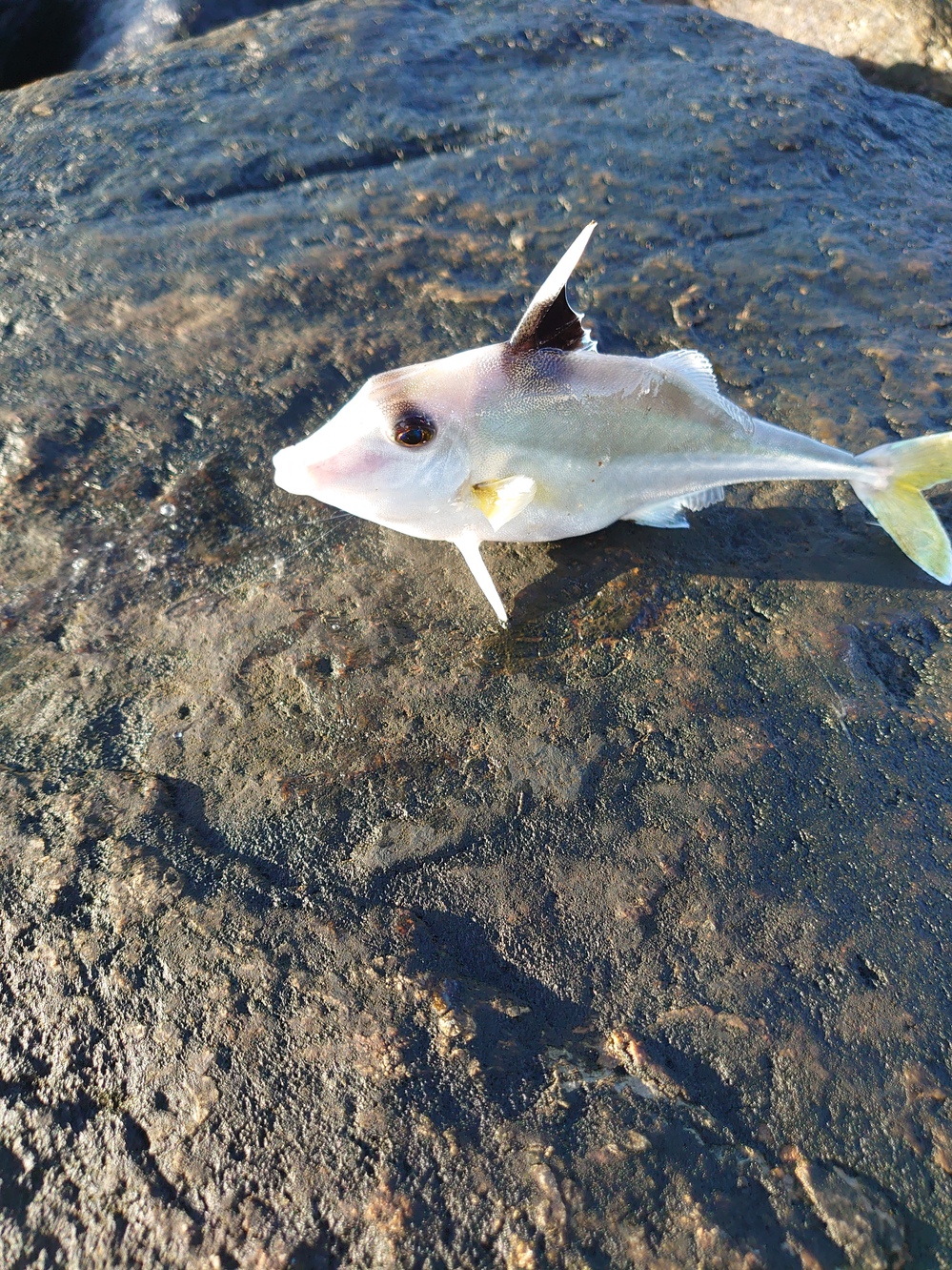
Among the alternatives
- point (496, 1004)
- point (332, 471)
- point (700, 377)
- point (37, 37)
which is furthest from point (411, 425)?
point (37, 37)

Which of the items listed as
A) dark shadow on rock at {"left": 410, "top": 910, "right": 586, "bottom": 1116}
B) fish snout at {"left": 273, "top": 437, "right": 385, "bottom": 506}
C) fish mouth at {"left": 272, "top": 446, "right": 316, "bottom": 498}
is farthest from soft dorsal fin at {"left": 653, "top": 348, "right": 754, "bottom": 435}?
dark shadow on rock at {"left": 410, "top": 910, "right": 586, "bottom": 1116}

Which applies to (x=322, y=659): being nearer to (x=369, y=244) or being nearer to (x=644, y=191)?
(x=369, y=244)

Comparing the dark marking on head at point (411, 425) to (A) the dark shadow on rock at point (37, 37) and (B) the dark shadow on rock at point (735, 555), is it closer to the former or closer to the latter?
(B) the dark shadow on rock at point (735, 555)

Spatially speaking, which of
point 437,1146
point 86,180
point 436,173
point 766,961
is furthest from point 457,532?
point 86,180

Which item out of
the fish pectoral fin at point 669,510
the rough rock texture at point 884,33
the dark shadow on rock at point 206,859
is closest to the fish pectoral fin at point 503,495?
the fish pectoral fin at point 669,510

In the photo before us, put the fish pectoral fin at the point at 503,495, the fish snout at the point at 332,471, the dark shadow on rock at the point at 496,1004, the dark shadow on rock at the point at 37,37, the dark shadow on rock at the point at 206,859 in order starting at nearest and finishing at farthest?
the dark shadow on rock at the point at 496,1004 → the dark shadow on rock at the point at 206,859 → the fish snout at the point at 332,471 → the fish pectoral fin at the point at 503,495 → the dark shadow on rock at the point at 37,37

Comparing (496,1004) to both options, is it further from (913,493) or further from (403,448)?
(913,493)
